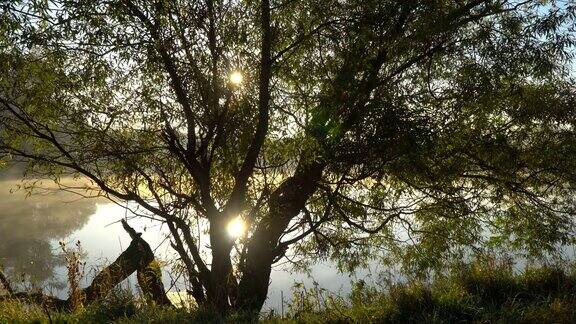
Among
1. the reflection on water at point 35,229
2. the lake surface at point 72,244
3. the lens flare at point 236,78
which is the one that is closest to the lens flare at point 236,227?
the lake surface at point 72,244

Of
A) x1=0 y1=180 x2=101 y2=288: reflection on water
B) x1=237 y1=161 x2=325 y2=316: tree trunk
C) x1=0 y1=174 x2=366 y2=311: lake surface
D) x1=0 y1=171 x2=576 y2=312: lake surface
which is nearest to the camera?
x1=237 y1=161 x2=325 y2=316: tree trunk

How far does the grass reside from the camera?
196 inches

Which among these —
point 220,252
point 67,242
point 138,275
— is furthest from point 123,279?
point 67,242

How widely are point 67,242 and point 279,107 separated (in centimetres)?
598

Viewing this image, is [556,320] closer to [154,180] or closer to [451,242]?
[451,242]

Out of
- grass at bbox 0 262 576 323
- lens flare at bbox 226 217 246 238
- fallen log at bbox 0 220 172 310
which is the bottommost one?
grass at bbox 0 262 576 323

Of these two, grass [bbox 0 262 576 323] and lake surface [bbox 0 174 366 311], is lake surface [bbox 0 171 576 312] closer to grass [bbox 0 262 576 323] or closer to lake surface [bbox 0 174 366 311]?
lake surface [bbox 0 174 366 311]

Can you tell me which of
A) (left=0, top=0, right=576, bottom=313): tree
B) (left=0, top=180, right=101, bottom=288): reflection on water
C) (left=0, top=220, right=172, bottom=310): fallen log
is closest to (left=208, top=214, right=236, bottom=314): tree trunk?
(left=0, top=0, right=576, bottom=313): tree

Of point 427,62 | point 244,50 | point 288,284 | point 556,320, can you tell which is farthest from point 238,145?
point 288,284

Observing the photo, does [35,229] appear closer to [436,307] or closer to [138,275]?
[138,275]

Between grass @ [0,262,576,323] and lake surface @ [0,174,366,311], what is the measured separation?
8.46 ft

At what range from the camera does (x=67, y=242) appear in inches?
410

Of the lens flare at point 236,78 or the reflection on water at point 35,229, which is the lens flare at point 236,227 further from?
the reflection on water at point 35,229

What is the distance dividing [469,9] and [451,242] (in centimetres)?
482
